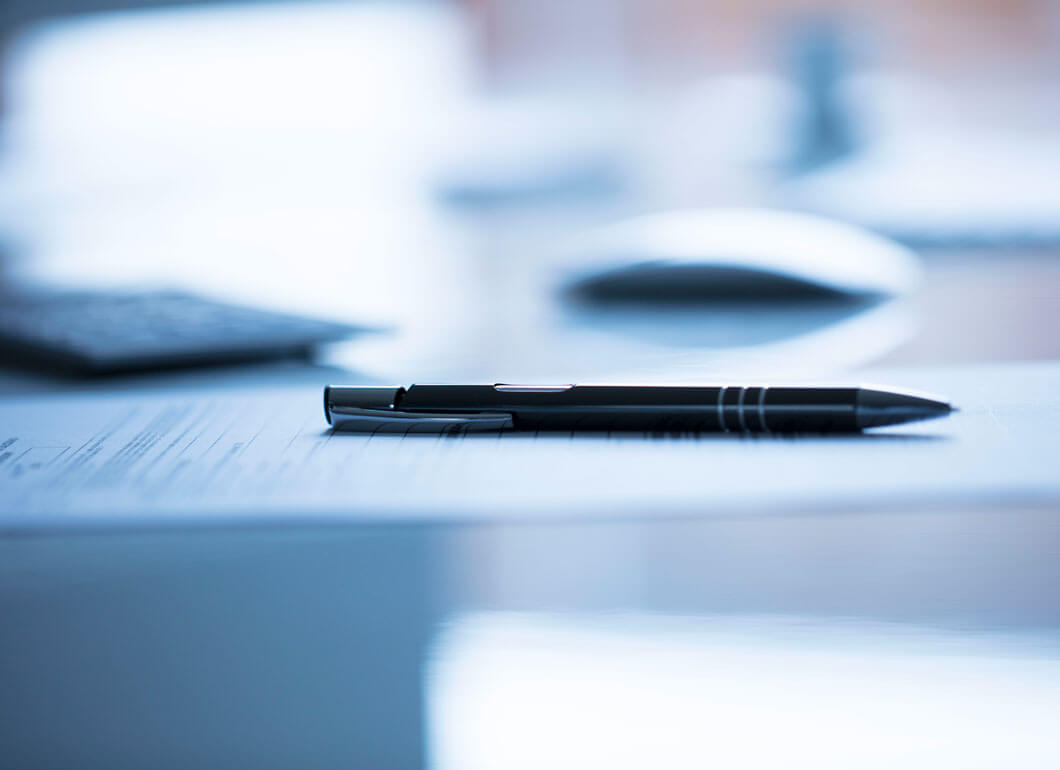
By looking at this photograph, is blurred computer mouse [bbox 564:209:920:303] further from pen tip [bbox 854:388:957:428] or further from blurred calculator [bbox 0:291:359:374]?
pen tip [bbox 854:388:957:428]

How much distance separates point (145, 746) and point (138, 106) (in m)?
2.23

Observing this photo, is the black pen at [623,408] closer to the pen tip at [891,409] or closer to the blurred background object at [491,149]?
the pen tip at [891,409]

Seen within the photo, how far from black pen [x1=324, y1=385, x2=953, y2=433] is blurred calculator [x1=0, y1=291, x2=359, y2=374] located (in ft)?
0.57

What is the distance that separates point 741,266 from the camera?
0.78 m

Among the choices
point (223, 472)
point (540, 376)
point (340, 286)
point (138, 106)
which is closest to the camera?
point (223, 472)

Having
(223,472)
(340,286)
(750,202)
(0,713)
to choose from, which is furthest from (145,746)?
(750,202)

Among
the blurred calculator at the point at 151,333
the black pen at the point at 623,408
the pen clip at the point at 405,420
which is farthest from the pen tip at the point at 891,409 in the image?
the blurred calculator at the point at 151,333

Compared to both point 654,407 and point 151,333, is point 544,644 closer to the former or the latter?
point 654,407

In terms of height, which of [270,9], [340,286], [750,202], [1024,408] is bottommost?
[1024,408]

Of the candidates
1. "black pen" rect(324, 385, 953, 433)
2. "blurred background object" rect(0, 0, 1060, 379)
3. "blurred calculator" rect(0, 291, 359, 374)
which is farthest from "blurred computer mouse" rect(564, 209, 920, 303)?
"black pen" rect(324, 385, 953, 433)

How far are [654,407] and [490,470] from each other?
71mm

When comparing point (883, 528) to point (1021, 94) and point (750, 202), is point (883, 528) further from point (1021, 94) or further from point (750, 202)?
point (1021, 94)

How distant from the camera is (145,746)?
0.90 ft

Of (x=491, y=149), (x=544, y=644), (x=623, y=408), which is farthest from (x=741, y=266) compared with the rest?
(x=491, y=149)
